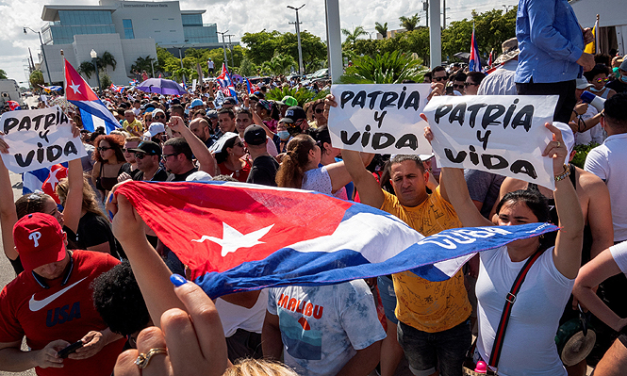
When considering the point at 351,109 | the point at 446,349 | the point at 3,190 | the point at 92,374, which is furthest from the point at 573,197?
the point at 3,190

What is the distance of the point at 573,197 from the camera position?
2.10 m

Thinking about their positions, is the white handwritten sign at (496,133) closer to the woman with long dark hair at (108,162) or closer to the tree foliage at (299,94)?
the woman with long dark hair at (108,162)

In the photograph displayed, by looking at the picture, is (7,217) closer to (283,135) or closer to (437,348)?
(437,348)

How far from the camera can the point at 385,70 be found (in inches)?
340

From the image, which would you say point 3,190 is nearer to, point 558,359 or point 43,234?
point 43,234

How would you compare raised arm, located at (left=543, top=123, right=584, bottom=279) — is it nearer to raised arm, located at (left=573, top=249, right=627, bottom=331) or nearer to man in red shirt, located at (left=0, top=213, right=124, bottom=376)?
raised arm, located at (left=573, top=249, right=627, bottom=331)

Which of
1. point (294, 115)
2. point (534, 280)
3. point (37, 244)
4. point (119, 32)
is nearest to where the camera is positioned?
point (534, 280)

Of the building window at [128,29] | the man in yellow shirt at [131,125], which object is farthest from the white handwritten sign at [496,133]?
the building window at [128,29]

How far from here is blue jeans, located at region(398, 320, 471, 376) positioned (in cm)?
290

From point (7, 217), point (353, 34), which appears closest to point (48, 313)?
point (7, 217)

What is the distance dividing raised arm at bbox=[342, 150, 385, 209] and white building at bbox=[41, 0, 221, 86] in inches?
3751

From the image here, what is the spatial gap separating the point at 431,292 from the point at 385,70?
257 inches

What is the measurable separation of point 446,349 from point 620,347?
38.9 inches

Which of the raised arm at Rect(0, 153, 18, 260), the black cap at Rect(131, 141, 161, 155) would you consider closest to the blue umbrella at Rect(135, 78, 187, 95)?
the black cap at Rect(131, 141, 161, 155)
